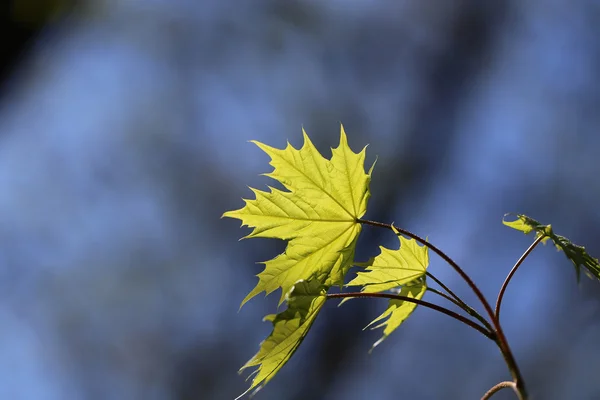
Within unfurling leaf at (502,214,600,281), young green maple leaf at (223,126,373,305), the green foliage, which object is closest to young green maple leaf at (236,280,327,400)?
the green foliage

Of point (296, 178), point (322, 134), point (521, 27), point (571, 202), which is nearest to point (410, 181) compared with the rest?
point (322, 134)

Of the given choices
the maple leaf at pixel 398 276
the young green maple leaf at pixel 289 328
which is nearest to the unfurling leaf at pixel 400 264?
the maple leaf at pixel 398 276

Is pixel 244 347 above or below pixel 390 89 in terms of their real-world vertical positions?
below

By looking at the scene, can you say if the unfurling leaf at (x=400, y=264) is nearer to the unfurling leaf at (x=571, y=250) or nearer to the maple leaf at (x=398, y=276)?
the maple leaf at (x=398, y=276)

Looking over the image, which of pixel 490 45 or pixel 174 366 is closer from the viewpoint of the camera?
pixel 174 366

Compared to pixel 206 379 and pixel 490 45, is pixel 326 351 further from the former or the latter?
pixel 490 45

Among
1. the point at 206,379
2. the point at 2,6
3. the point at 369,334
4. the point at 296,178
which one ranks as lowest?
the point at 369,334

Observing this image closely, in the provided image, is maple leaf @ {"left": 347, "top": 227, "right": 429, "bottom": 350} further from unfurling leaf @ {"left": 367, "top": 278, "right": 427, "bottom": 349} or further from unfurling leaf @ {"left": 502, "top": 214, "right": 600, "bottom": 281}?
unfurling leaf @ {"left": 502, "top": 214, "right": 600, "bottom": 281}

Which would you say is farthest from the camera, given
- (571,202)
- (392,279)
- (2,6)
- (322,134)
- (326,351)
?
(322,134)
